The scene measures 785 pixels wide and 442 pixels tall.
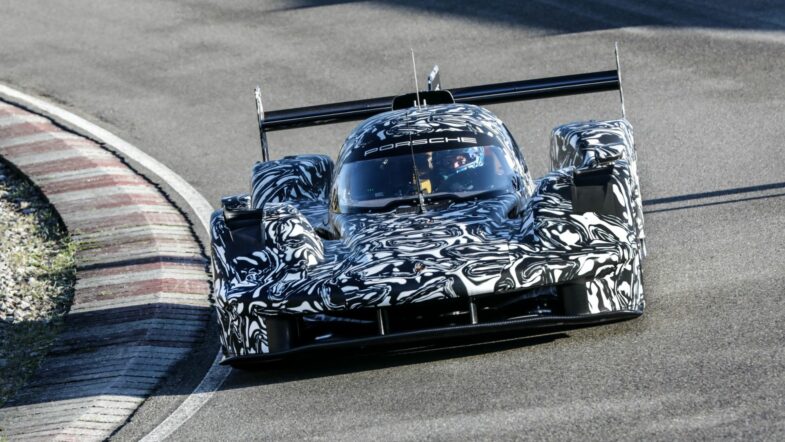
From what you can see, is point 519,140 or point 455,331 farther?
point 519,140

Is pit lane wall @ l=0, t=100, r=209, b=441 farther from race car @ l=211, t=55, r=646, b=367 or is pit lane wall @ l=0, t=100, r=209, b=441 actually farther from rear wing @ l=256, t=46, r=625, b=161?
rear wing @ l=256, t=46, r=625, b=161

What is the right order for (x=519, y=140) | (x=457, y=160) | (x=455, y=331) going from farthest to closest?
1. (x=519, y=140)
2. (x=457, y=160)
3. (x=455, y=331)

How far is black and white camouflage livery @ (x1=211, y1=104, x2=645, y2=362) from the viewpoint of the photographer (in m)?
7.04

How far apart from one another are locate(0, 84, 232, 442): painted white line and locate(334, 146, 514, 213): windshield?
141 centimetres

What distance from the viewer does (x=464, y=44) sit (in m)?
17.2

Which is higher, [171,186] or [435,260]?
[171,186]

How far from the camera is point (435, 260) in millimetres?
7207

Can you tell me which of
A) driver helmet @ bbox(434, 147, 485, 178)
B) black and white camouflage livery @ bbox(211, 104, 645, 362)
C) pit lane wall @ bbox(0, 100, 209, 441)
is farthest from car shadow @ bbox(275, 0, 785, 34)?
black and white camouflage livery @ bbox(211, 104, 645, 362)

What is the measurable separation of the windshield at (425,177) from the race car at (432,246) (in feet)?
0.03

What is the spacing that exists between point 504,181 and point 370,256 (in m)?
1.55

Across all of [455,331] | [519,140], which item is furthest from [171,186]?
[455,331]

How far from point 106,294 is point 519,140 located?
495 cm

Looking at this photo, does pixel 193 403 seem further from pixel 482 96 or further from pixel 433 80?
pixel 433 80

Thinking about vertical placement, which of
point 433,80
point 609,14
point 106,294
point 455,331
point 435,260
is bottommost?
point 455,331
